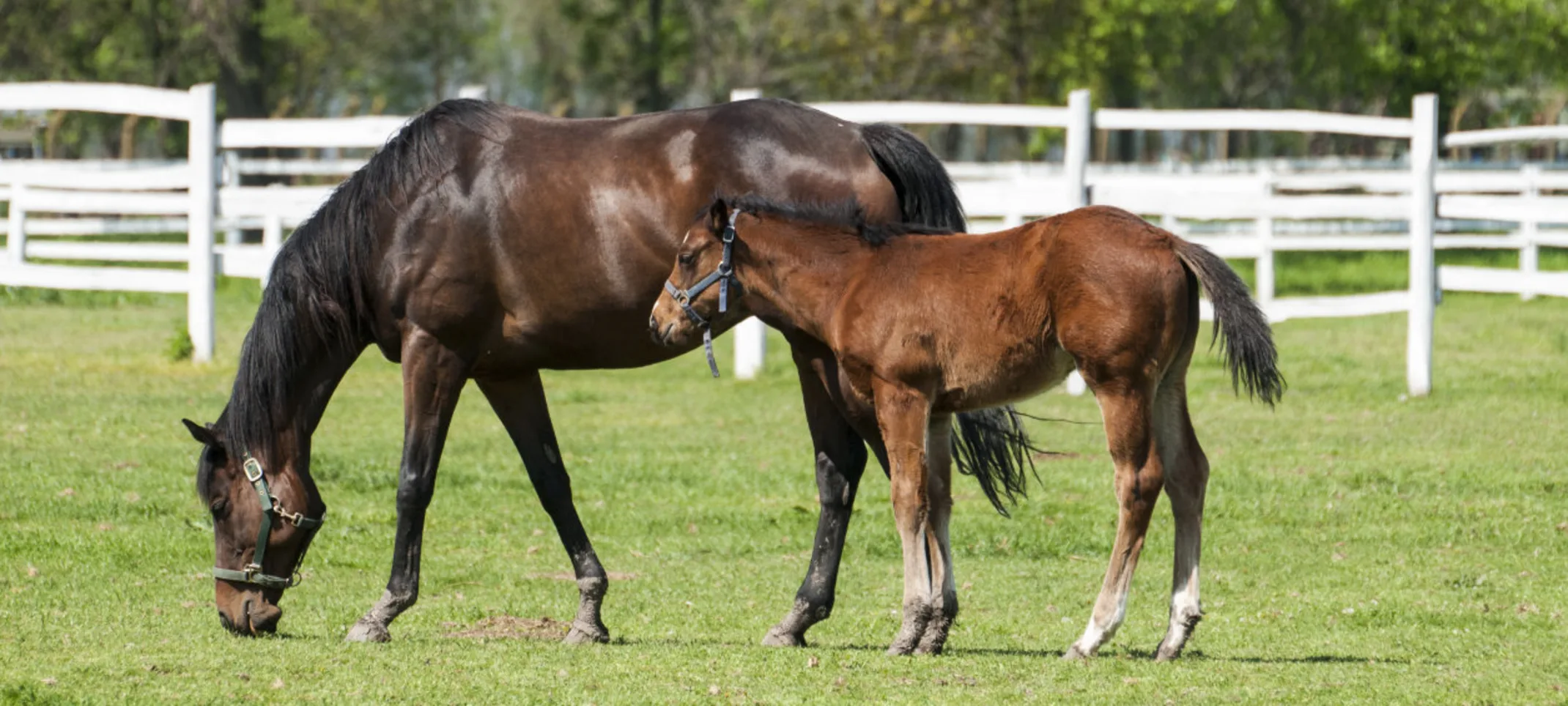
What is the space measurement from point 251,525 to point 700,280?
202cm

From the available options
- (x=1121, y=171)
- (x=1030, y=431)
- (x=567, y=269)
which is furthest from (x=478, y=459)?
(x=1121, y=171)

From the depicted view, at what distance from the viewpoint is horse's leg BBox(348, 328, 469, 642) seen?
6.98m

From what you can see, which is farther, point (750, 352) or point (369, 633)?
point (750, 352)

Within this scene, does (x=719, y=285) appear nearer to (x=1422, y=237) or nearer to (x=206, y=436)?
(x=206, y=436)

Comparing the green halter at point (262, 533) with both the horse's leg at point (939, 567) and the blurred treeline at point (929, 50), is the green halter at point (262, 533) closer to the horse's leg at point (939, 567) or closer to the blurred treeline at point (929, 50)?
the horse's leg at point (939, 567)

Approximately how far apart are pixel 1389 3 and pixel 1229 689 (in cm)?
3168

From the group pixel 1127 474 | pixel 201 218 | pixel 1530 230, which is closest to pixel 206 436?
pixel 1127 474

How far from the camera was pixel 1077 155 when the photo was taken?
547 inches

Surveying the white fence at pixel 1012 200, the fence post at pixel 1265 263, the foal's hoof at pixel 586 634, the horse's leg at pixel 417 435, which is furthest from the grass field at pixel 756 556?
the fence post at pixel 1265 263

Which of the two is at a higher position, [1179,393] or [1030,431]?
[1179,393]

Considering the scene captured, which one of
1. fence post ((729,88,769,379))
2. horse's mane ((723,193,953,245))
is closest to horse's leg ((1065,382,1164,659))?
horse's mane ((723,193,953,245))

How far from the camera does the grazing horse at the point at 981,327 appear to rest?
593cm

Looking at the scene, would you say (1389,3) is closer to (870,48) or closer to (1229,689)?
(870,48)

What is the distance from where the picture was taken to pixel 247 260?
52.1ft
